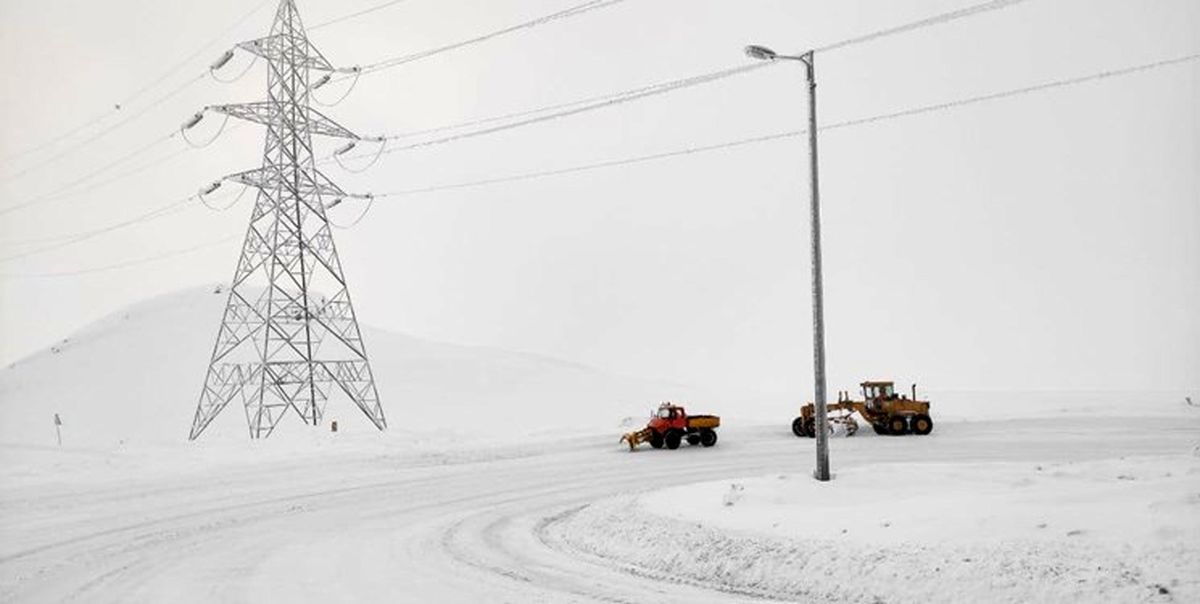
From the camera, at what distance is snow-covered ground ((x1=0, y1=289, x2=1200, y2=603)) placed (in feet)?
31.0

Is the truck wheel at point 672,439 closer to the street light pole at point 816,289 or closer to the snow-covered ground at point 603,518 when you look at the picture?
the snow-covered ground at point 603,518

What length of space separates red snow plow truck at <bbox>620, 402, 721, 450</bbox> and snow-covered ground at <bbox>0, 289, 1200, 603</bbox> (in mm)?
869

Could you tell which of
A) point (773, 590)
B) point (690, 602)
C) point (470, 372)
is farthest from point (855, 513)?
point (470, 372)

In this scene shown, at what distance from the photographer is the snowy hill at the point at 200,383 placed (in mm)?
58438

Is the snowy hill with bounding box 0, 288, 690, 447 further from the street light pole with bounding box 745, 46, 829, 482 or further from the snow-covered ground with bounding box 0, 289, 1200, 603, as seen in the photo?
the street light pole with bounding box 745, 46, 829, 482

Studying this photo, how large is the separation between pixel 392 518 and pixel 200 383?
63.2 meters

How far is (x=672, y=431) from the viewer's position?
96.7 ft

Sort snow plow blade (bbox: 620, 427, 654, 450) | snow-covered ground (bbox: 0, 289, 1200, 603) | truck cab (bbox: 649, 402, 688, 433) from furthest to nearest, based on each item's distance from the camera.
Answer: truck cab (bbox: 649, 402, 688, 433) < snow plow blade (bbox: 620, 427, 654, 450) < snow-covered ground (bbox: 0, 289, 1200, 603)

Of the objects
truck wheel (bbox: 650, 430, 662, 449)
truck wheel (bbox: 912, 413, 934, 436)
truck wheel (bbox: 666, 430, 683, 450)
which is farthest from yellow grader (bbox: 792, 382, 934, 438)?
truck wheel (bbox: 650, 430, 662, 449)

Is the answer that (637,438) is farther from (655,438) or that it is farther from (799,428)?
(799,428)

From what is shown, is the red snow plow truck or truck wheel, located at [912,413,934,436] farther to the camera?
truck wheel, located at [912,413,934,436]

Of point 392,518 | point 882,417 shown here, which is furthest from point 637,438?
point 392,518

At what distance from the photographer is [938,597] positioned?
29.1ft

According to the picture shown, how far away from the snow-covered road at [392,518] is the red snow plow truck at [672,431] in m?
0.64
